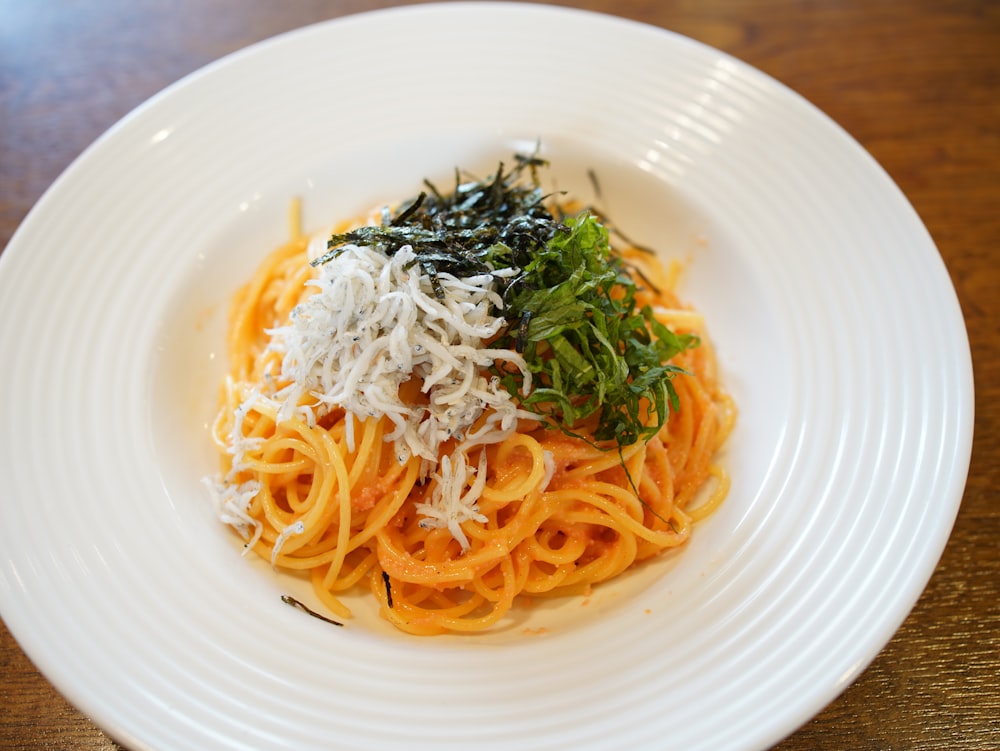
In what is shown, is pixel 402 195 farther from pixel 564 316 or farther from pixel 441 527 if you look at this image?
pixel 441 527

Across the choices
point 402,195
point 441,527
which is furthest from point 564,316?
point 402,195

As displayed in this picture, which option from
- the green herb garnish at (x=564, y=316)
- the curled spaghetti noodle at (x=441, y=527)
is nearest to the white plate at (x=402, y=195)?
the curled spaghetti noodle at (x=441, y=527)

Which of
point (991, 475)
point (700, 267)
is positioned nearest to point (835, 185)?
point (700, 267)

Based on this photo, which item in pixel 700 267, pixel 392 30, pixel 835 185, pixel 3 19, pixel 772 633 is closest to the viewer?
pixel 772 633

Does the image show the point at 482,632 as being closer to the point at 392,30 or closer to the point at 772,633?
the point at 772,633

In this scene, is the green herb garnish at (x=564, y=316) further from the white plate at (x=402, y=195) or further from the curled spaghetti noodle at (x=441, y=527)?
the white plate at (x=402, y=195)
